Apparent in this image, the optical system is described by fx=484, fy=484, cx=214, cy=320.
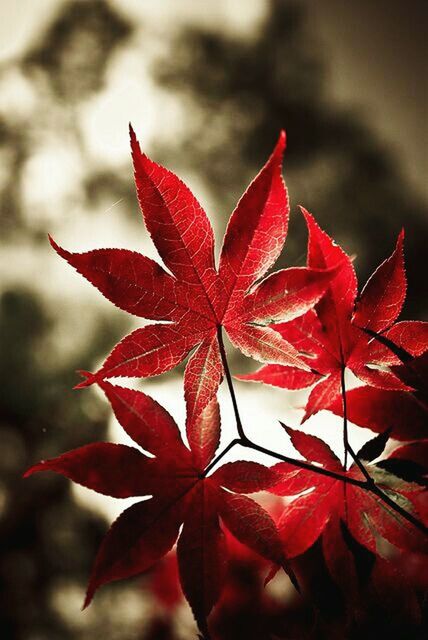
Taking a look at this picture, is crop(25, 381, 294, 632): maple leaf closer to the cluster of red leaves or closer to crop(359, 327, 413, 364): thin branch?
the cluster of red leaves

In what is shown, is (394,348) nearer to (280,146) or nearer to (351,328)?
(351,328)

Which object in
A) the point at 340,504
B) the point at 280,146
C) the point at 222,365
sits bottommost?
the point at 340,504

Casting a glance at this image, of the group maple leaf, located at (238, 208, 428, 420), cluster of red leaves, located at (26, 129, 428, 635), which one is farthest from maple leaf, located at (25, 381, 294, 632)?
maple leaf, located at (238, 208, 428, 420)

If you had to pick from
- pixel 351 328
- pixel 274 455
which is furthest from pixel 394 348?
pixel 274 455

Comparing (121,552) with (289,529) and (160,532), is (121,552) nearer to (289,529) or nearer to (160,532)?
(160,532)

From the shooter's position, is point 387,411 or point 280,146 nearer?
point 280,146

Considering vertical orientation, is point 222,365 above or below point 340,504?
above

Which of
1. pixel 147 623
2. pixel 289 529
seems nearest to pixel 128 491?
pixel 289 529
